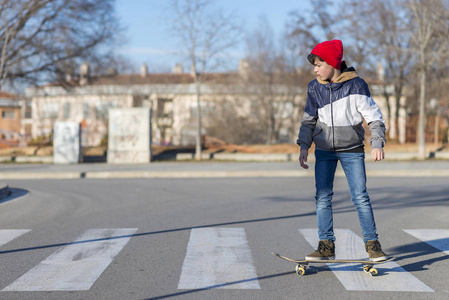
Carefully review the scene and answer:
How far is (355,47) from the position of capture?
101ft

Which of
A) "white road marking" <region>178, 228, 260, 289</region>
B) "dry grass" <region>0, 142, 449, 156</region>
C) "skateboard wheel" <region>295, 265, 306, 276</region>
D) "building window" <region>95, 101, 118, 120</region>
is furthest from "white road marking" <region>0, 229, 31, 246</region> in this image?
"building window" <region>95, 101, 118, 120</region>

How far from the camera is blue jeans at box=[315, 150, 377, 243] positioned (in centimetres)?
491

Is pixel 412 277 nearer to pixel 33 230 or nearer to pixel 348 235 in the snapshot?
pixel 348 235

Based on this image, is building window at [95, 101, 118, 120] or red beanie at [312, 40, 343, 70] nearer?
red beanie at [312, 40, 343, 70]

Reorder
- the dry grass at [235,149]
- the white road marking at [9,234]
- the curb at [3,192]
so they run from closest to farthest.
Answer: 1. the white road marking at [9,234]
2. the curb at [3,192]
3. the dry grass at [235,149]

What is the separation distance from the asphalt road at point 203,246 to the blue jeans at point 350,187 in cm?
40

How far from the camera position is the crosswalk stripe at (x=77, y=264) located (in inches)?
179

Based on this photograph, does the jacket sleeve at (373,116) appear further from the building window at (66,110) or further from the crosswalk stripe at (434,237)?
the building window at (66,110)

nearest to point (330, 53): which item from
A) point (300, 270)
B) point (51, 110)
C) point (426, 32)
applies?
point (300, 270)

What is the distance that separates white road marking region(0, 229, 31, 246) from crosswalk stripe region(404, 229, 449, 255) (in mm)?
4844

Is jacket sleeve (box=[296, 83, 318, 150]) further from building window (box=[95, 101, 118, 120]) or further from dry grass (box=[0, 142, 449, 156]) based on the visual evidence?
building window (box=[95, 101, 118, 120])

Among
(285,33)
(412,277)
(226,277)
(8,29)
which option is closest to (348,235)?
(412,277)

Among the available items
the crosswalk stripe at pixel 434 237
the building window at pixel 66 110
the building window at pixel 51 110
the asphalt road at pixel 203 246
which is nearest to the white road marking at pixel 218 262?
the asphalt road at pixel 203 246

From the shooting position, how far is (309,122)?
16.5 ft
